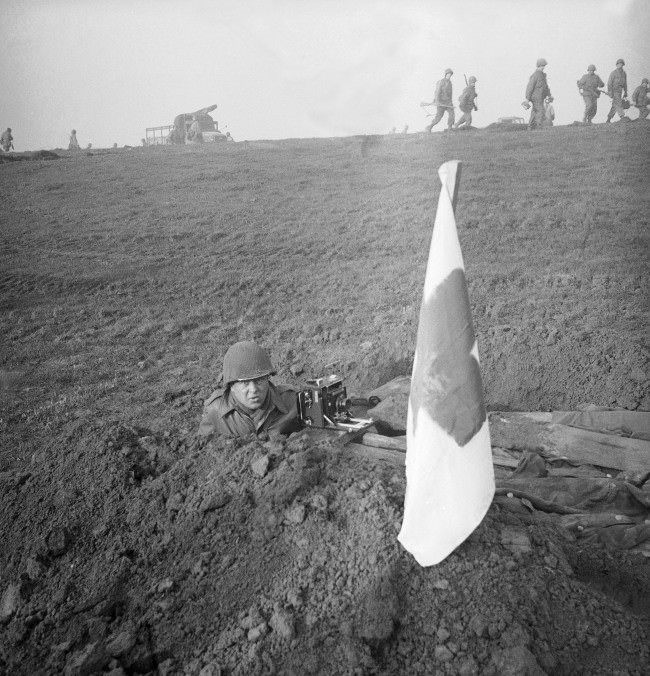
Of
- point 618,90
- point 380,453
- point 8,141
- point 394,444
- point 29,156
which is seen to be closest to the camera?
point 380,453

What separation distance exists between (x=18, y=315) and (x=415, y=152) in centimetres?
951

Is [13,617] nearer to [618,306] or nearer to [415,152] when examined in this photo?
[618,306]

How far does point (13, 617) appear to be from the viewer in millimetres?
2590

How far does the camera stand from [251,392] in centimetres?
395

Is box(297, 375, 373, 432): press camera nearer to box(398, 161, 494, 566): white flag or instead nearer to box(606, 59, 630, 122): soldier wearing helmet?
box(398, 161, 494, 566): white flag

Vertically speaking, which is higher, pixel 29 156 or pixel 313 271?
pixel 29 156

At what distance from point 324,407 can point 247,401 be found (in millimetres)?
567

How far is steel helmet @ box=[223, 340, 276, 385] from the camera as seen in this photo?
12.7ft

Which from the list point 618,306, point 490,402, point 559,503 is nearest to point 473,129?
point 618,306

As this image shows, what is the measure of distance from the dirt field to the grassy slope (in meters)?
0.04

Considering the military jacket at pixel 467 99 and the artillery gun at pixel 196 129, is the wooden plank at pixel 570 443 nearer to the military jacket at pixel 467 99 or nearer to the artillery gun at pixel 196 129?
the military jacket at pixel 467 99

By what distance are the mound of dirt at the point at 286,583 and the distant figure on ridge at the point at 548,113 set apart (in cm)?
1551

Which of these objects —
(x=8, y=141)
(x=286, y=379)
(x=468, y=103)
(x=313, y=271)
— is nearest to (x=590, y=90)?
(x=468, y=103)

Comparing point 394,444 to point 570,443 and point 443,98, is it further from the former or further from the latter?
point 443,98
